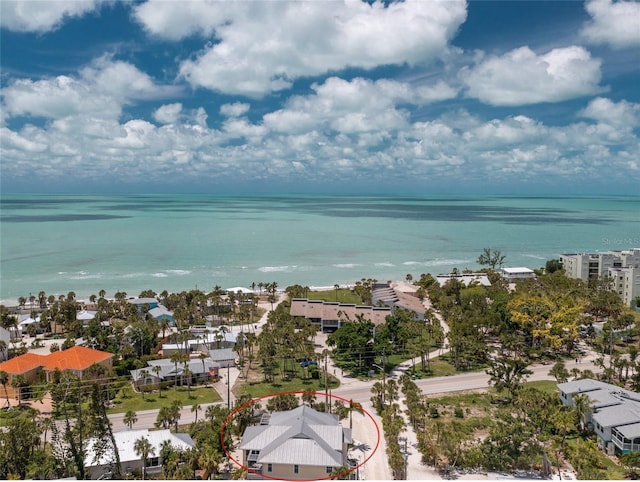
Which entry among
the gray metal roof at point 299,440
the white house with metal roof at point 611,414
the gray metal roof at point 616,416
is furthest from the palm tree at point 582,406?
the gray metal roof at point 299,440

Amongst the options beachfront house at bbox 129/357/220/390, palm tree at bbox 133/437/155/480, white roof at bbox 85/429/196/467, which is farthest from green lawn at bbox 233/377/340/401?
palm tree at bbox 133/437/155/480

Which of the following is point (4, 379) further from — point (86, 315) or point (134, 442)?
point (86, 315)

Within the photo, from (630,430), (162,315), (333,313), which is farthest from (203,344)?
(630,430)

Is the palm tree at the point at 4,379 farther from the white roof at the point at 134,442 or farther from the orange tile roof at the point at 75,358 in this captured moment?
the white roof at the point at 134,442

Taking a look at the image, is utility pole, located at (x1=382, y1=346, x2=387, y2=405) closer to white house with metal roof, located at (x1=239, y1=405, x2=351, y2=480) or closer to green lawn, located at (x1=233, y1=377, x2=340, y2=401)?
green lawn, located at (x1=233, y1=377, x2=340, y2=401)

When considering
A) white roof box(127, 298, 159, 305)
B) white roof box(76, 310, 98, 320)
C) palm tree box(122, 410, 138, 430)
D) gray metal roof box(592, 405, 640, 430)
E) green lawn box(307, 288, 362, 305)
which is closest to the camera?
gray metal roof box(592, 405, 640, 430)

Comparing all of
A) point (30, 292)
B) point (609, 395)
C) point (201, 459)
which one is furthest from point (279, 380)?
point (30, 292)

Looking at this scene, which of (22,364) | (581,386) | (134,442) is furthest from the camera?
(22,364)
